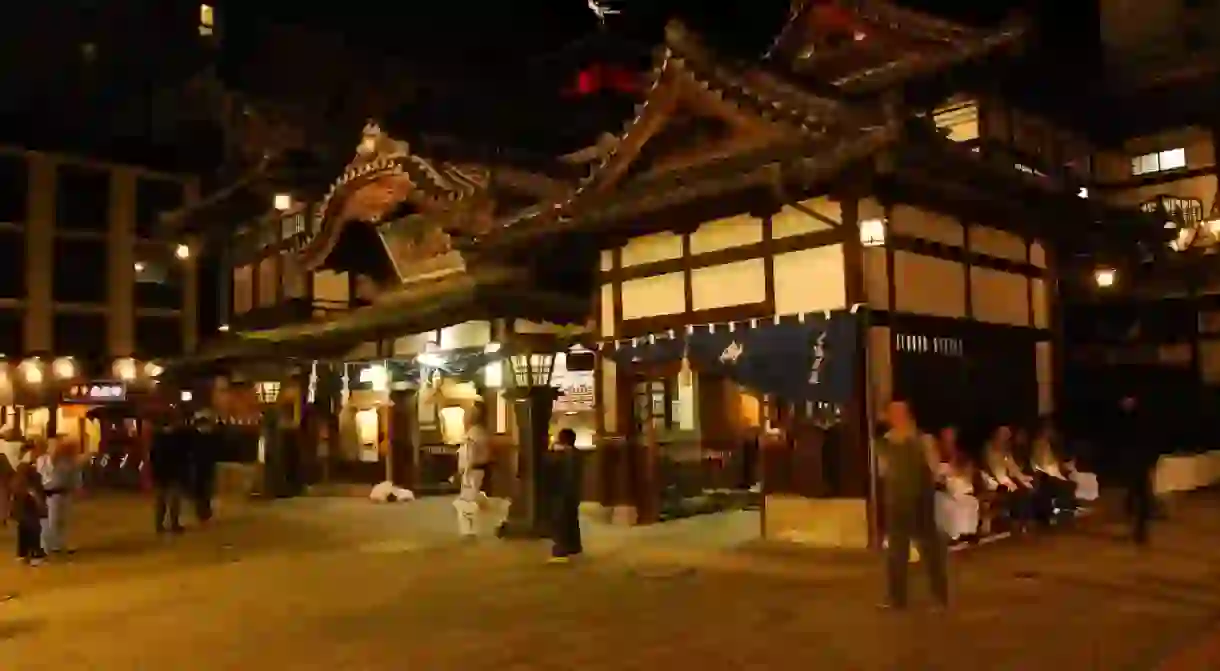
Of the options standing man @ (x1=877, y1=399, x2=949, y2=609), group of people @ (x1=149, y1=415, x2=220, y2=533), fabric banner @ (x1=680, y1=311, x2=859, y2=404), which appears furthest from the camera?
group of people @ (x1=149, y1=415, x2=220, y2=533)

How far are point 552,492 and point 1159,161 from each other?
18723mm

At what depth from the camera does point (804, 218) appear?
46.6ft

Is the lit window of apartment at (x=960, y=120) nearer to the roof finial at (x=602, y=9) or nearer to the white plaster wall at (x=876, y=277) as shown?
the white plaster wall at (x=876, y=277)

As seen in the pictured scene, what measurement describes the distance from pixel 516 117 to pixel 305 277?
12.3 meters

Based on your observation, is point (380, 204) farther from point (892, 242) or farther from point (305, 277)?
point (892, 242)

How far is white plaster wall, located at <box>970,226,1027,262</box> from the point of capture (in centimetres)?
1576

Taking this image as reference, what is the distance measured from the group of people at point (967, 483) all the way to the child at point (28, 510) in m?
12.4

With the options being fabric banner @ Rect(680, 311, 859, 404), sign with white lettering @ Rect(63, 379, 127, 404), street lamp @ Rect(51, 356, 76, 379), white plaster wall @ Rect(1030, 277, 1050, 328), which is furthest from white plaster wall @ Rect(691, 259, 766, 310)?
street lamp @ Rect(51, 356, 76, 379)

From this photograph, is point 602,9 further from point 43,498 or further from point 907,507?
point 907,507

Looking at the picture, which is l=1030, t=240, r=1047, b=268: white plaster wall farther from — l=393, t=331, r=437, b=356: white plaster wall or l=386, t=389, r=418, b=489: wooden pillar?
l=386, t=389, r=418, b=489: wooden pillar

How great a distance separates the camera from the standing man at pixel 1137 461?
1294cm

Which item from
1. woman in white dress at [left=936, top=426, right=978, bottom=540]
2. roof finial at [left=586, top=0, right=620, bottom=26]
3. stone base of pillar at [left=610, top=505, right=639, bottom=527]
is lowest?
stone base of pillar at [left=610, top=505, right=639, bottom=527]

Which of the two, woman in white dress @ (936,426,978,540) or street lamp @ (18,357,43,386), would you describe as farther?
street lamp @ (18,357,43,386)

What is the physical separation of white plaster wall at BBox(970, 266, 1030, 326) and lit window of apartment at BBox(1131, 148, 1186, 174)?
10.5 m
